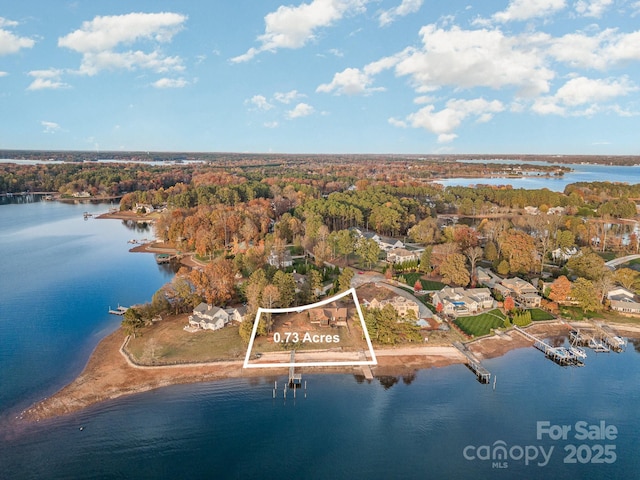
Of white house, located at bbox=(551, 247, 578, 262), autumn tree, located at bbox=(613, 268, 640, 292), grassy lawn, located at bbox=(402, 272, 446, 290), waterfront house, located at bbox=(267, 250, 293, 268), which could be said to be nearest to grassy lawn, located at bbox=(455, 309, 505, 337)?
grassy lawn, located at bbox=(402, 272, 446, 290)

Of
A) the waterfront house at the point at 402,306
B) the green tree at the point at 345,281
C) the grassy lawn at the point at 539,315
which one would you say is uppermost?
the green tree at the point at 345,281

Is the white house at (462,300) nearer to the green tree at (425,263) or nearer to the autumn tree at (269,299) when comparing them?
the green tree at (425,263)

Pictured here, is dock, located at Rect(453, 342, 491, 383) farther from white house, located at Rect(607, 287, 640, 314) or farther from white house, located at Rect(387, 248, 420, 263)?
white house, located at Rect(387, 248, 420, 263)

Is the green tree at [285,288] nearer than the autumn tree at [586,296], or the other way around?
the green tree at [285,288]

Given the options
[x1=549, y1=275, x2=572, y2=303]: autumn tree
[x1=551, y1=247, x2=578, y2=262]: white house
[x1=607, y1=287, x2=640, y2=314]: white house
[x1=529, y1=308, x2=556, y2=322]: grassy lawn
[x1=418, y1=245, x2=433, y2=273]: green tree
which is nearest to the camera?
[x1=529, y1=308, x2=556, y2=322]: grassy lawn

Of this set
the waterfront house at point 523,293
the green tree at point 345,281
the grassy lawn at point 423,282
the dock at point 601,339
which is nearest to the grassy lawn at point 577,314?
the dock at point 601,339

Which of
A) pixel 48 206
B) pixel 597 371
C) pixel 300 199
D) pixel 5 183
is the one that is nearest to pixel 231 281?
pixel 597 371

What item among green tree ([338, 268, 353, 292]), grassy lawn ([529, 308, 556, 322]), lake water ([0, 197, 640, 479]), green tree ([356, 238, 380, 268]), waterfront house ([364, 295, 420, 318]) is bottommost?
lake water ([0, 197, 640, 479])
